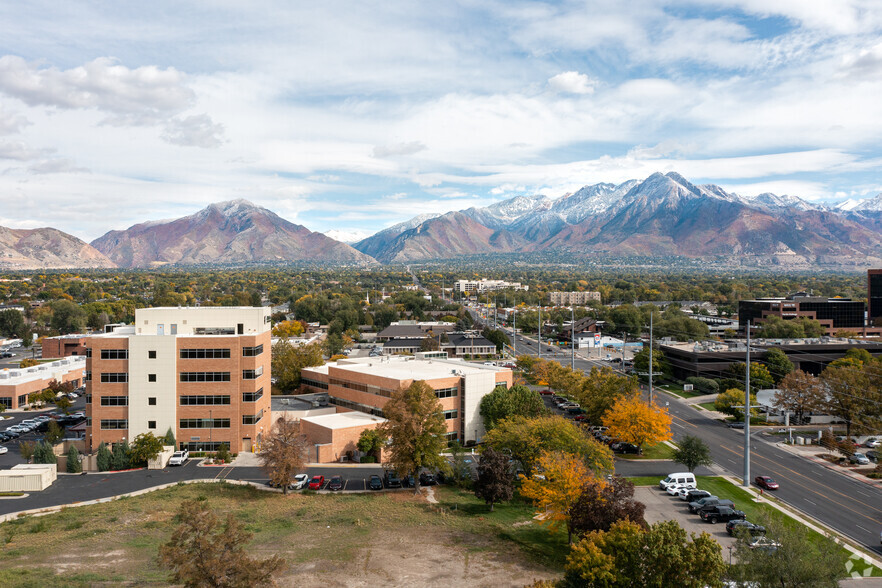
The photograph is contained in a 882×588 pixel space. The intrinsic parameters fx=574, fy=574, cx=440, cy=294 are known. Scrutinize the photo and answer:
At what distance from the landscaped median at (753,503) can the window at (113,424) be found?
49252 millimetres

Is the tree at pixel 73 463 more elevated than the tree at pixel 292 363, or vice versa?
the tree at pixel 292 363

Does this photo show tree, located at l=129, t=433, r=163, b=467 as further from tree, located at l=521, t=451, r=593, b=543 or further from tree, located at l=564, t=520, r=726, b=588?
tree, located at l=564, t=520, r=726, b=588

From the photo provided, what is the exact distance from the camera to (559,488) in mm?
38125

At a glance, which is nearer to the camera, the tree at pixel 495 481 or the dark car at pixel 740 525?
the dark car at pixel 740 525

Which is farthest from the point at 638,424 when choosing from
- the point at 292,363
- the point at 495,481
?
the point at 292,363

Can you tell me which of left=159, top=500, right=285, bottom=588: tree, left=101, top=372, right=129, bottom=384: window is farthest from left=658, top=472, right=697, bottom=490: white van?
left=101, top=372, right=129, bottom=384: window

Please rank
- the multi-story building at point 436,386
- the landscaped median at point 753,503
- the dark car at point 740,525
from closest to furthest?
the landscaped median at point 753,503 → the dark car at point 740,525 → the multi-story building at point 436,386

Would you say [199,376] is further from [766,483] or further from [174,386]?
[766,483]

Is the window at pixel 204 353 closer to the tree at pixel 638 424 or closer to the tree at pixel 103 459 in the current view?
the tree at pixel 103 459

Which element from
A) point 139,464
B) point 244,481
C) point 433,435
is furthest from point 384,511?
point 139,464

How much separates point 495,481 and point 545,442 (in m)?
6.82

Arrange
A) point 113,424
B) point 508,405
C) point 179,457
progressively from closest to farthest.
A: point 179,457, point 113,424, point 508,405

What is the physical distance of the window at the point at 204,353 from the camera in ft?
190

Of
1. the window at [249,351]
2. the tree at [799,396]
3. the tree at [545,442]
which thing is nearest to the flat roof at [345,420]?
the window at [249,351]
